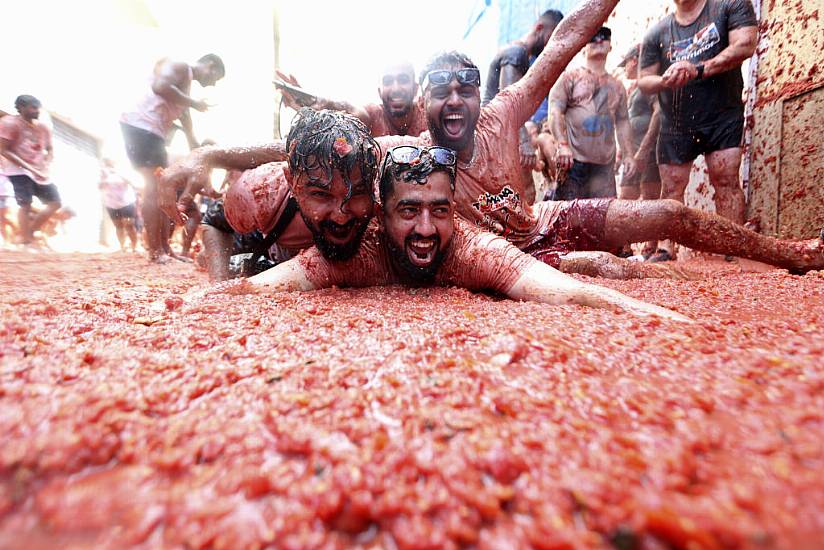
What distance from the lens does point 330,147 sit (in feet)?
6.49

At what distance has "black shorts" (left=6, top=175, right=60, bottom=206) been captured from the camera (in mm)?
5691

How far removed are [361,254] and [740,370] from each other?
5.87 ft

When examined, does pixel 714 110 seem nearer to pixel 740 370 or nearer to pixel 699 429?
pixel 740 370

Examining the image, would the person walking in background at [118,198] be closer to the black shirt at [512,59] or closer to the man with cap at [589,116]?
the black shirt at [512,59]

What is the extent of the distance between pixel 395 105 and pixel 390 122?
160 mm

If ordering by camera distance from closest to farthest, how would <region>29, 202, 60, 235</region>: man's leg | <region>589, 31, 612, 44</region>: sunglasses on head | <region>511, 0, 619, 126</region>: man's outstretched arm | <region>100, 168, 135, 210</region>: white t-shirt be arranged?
1. <region>511, 0, 619, 126</region>: man's outstretched arm
2. <region>589, 31, 612, 44</region>: sunglasses on head
3. <region>29, 202, 60, 235</region>: man's leg
4. <region>100, 168, 135, 210</region>: white t-shirt

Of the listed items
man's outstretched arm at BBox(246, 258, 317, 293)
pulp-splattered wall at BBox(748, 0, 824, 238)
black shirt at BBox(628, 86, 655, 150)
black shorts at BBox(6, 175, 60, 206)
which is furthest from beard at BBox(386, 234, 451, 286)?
black shorts at BBox(6, 175, 60, 206)

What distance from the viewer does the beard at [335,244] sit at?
2107 mm

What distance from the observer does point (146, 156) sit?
15.3 ft

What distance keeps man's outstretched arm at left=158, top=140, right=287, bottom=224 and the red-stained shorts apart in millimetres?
1914

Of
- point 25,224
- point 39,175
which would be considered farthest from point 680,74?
point 25,224

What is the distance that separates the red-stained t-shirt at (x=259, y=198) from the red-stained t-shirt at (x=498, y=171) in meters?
0.70

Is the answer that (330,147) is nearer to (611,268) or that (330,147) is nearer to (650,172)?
(611,268)

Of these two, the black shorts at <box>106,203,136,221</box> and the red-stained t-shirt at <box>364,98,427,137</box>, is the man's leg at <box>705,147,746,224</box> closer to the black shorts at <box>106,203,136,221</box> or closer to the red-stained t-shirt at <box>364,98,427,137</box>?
the red-stained t-shirt at <box>364,98,427,137</box>
